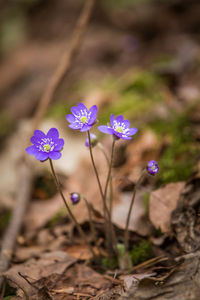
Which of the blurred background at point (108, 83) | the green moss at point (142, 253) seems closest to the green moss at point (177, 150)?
the blurred background at point (108, 83)

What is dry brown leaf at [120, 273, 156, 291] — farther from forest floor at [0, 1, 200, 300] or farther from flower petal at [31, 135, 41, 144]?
→ flower petal at [31, 135, 41, 144]

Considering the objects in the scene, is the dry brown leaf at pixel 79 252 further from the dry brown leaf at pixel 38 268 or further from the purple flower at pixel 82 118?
the purple flower at pixel 82 118

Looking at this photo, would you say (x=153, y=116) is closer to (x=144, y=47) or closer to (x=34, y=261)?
(x=34, y=261)

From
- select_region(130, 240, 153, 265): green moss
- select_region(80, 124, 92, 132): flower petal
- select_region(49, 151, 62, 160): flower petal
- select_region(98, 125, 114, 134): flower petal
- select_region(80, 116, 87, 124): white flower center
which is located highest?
select_region(80, 116, 87, 124): white flower center

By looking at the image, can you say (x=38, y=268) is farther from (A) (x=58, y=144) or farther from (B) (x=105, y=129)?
(B) (x=105, y=129)

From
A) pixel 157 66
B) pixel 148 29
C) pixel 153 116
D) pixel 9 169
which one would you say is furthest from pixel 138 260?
pixel 148 29

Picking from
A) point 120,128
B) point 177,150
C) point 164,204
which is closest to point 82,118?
point 120,128

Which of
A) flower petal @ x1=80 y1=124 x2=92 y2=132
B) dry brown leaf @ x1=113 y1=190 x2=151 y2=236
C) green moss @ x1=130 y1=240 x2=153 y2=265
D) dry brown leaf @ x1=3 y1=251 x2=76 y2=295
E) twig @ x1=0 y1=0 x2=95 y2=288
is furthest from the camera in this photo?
twig @ x1=0 y1=0 x2=95 y2=288

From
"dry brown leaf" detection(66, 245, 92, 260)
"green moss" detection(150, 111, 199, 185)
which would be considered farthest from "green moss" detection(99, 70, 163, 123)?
"dry brown leaf" detection(66, 245, 92, 260)
